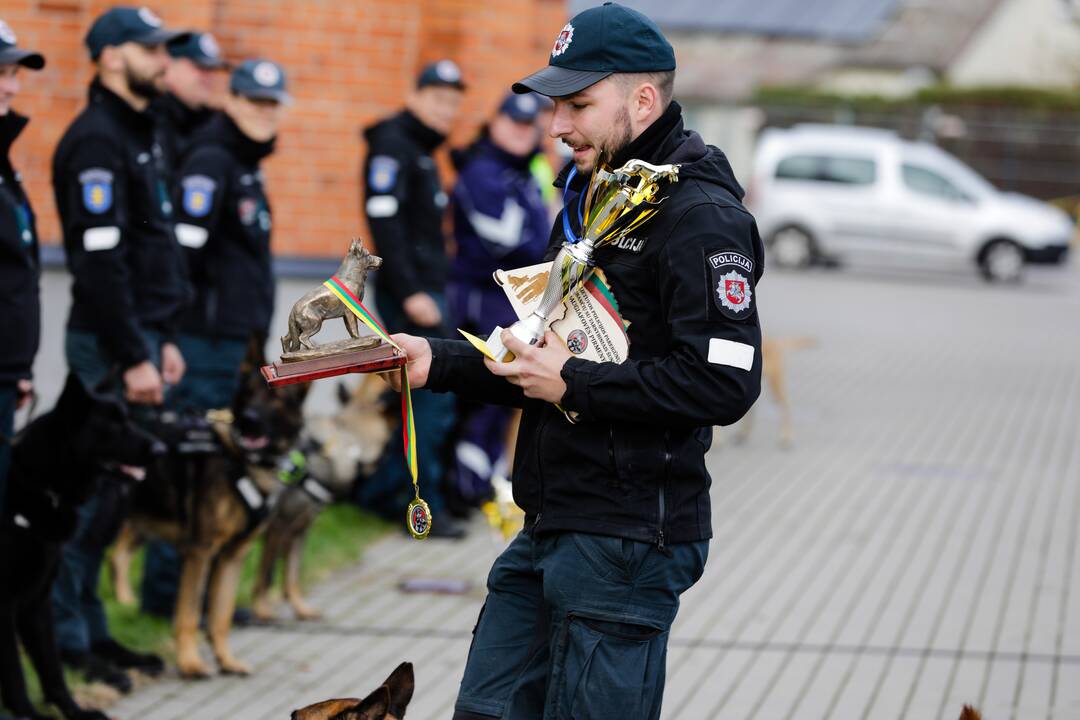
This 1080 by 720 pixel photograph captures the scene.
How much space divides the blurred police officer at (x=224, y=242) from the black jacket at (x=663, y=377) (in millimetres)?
3215

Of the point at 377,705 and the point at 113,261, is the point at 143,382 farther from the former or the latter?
the point at 377,705

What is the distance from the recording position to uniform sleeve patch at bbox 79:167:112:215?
5.11m

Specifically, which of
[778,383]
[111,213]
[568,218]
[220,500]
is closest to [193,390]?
[220,500]

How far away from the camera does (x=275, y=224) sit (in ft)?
29.3

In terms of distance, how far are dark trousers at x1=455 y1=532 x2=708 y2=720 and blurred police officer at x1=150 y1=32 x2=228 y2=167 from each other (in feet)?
12.8

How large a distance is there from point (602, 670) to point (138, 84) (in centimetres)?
325

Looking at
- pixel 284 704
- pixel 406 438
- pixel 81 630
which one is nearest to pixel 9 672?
pixel 81 630

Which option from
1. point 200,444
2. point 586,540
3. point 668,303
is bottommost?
point 200,444

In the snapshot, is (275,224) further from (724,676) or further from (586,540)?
(586,540)

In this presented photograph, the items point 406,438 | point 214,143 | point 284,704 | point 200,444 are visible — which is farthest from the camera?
point 214,143

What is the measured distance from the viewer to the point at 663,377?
9.24 ft

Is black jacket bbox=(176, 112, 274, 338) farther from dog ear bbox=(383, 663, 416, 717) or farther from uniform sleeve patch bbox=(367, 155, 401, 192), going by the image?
dog ear bbox=(383, 663, 416, 717)

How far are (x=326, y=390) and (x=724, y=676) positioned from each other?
432 centimetres

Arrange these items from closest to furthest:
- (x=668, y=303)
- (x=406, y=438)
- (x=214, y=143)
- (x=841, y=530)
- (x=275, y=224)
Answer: (x=668, y=303) < (x=406, y=438) < (x=214, y=143) < (x=841, y=530) < (x=275, y=224)
